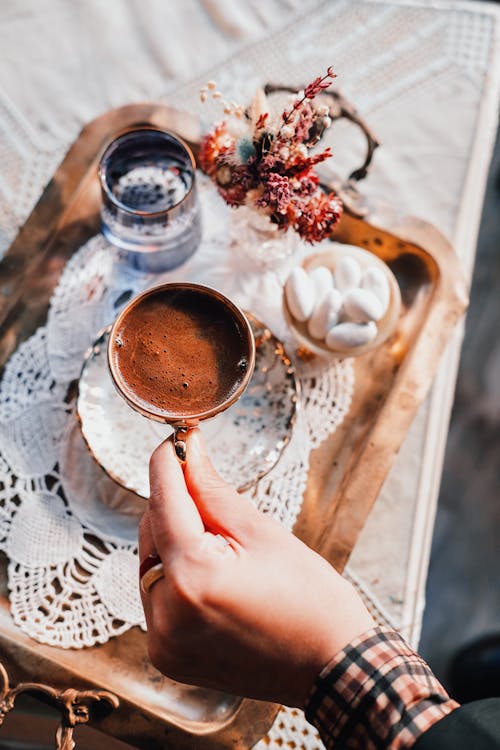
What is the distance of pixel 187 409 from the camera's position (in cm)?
100

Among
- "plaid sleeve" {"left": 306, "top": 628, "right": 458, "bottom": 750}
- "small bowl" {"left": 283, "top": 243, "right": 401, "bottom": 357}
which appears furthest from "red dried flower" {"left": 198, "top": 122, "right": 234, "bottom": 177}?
"plaid sleeve" {"left": 306, "top": 628, "right": 458, "bottom": 750}

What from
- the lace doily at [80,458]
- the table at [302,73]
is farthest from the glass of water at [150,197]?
the table at [302,73]

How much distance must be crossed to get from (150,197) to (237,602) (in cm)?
70

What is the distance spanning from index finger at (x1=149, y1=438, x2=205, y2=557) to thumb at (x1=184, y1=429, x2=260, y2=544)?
2 cm

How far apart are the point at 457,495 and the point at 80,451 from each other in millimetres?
1102

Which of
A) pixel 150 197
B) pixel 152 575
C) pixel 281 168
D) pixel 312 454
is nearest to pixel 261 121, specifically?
pixel 281 168

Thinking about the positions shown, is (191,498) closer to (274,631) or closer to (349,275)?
(274,631)

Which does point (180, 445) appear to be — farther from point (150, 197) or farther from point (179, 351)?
point (150, 197)

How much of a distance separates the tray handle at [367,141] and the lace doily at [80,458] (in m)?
0.17

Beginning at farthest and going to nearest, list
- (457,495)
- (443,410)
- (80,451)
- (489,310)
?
(489,310), (457,495), (443,410), (80,451)

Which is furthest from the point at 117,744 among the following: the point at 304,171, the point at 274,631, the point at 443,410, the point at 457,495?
the point at 457,495

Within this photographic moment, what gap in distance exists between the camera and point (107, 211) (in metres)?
1.09

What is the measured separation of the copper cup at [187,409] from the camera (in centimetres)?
97

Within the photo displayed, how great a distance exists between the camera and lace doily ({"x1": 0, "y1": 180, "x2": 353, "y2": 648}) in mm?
1028
